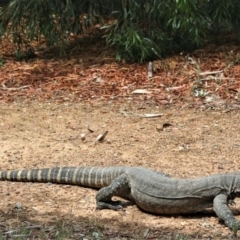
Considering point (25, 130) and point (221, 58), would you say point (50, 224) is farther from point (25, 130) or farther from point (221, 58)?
point (221, 58)

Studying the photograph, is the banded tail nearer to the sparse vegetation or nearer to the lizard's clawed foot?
the lizard's clawed foot

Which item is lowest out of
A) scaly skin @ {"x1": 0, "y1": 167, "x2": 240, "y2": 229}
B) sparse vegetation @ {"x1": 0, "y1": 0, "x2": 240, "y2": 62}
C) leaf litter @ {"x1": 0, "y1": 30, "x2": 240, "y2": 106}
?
leaf litter @ {"x1": 0, "y1": 30, "x2": 240, "y2": 106}

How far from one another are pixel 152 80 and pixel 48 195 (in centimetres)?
447

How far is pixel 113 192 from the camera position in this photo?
6453 millimetres

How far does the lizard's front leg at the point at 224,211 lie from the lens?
5617 millimetres

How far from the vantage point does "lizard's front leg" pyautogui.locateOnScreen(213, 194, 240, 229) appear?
5.62 meters

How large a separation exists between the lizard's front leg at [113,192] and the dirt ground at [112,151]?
9cm

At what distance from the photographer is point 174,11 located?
1117cm

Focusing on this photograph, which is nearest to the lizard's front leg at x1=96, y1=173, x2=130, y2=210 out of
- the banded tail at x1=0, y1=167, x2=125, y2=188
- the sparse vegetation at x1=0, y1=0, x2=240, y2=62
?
the banded tail at x1=0, y1=167, x2=125, y2=188

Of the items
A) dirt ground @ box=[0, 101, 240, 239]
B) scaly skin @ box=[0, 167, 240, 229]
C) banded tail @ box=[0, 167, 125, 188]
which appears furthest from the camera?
banded tail @ box=[0, 167, 125, 188]

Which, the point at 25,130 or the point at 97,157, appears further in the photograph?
the point at 25,130

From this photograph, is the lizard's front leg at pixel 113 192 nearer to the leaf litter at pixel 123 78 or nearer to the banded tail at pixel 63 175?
the banded tail at pixel 63 175

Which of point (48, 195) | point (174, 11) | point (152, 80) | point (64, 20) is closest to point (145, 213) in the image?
point (48, 195)

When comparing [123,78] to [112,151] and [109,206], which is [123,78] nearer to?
[112,151]
